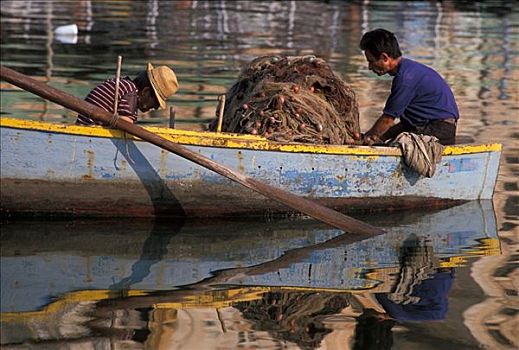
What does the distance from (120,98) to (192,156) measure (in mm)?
710

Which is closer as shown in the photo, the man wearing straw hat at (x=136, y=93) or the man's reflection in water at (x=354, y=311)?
the man's reflection in water at (x=354, y=311)

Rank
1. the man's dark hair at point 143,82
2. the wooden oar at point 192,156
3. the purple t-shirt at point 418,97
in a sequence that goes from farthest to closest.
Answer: the purple t-shirt at point 418,97, the man's dark hair at point 143,82, the wooden oar at point 192,156

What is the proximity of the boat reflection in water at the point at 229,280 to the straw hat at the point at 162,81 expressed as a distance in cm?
100

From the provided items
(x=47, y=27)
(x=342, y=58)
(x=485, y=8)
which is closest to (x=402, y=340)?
(x=342, y=58)

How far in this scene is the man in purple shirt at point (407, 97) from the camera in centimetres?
1095

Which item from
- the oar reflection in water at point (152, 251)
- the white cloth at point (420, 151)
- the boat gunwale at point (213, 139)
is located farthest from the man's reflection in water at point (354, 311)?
the white cloth at point (420, 151)

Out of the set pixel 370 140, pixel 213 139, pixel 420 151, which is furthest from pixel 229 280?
pixel 370 140

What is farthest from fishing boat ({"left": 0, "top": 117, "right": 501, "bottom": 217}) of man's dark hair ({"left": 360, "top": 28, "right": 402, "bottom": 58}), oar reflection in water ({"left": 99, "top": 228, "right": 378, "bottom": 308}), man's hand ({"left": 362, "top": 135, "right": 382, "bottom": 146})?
man's dark hair ({"left": 360, "top": 28, "right": 402, "bottom": 58})

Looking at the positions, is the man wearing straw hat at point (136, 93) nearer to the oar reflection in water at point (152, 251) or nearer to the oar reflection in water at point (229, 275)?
the oar reflection in water at point (152, 251)

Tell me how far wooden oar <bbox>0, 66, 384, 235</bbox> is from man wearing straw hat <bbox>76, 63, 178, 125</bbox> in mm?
262

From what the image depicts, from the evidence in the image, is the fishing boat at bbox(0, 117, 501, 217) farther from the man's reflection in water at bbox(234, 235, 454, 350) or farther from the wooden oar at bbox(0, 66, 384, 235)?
the man's reflection in water at bbox(234, 235, 454, 350)

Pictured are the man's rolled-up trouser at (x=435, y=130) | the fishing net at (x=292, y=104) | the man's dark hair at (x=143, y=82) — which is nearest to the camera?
the man's dark hair at (x=143, y=82)

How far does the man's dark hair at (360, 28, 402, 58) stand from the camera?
35.6 ft

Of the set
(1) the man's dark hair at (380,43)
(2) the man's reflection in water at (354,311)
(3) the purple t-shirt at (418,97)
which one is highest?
(1) the man's dark hair at (380,43)
